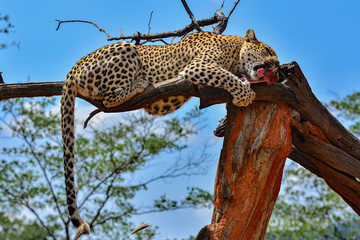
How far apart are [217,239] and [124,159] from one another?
7140 millimetres

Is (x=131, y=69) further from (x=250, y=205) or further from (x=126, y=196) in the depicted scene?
(x=126, y=196)

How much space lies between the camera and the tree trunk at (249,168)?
543 cm

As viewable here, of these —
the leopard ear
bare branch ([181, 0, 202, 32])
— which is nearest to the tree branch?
the leopard ear

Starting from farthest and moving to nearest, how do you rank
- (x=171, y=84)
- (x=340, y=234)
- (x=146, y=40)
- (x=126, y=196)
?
(x=340, y=234)
(x=126, y=196)
(x=146, y=40)
(x=171, y=84)

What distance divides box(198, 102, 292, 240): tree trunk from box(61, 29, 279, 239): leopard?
410 millimetres

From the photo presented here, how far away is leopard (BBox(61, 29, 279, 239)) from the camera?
5094mm

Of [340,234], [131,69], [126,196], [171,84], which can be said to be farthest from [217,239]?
[340,234]

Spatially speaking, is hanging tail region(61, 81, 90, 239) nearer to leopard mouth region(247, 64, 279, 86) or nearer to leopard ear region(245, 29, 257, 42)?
leopard mouth region(247, 64, 279, 86)

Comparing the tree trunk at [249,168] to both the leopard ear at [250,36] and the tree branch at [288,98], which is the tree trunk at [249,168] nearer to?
the tree branch at [288,98]

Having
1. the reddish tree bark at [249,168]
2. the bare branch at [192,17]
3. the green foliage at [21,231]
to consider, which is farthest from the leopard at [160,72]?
the green foliage at [21,231]

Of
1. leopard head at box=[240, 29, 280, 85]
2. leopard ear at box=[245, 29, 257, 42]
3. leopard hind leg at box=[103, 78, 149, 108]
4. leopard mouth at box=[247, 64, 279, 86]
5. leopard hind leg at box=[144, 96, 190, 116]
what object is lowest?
leopard hind leg at box=[103, 78, 149, 108]

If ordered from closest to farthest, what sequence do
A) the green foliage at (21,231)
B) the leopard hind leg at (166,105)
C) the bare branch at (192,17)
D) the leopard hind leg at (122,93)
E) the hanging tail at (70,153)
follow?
the hanging tail at (70,153), the leopard hind leg at (122,93), the leopard hind leg at (166,105), the bare branch at (192,17), the green foliage at (21,231)

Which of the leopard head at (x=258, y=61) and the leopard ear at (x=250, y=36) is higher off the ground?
the leopard ear at (x=250, y=36)

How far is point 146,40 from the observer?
8047 mm
